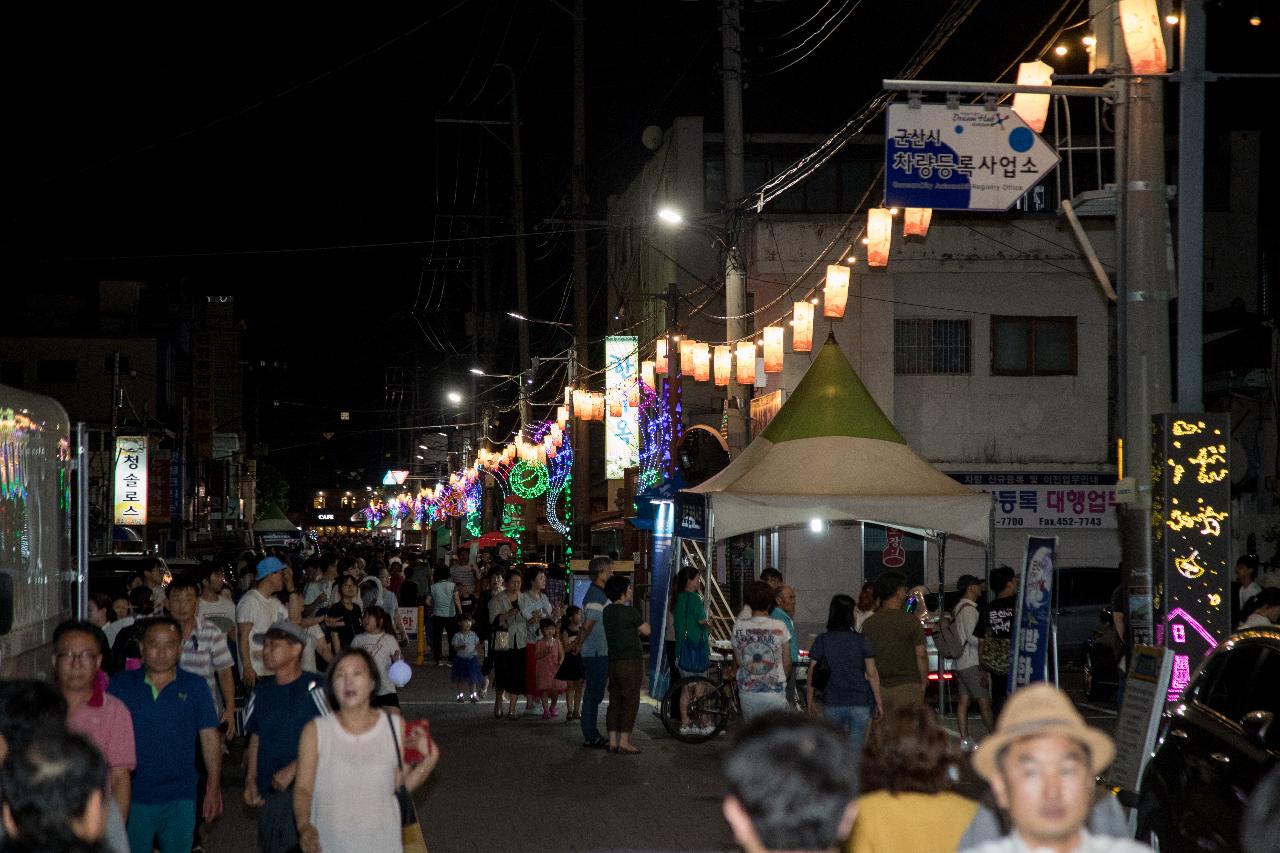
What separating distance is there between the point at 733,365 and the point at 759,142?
1313 centimetres

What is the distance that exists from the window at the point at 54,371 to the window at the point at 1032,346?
3703 cm

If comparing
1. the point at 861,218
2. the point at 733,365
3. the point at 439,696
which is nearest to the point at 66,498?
the point at 439,696

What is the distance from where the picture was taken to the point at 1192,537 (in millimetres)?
11375

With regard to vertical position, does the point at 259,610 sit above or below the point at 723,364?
below

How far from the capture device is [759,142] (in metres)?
35.3

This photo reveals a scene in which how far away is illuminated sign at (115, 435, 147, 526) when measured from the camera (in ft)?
125

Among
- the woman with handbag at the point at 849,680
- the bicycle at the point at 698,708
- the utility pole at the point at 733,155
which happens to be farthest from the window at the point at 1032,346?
the woman with handbag at the point at 849,680

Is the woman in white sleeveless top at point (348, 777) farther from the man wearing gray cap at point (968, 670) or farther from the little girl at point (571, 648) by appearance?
the little girl at point (571, 648)

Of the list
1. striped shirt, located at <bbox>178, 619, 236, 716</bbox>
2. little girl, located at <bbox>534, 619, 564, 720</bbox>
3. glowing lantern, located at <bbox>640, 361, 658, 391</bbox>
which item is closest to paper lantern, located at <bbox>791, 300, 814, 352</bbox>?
glowing lantern, located at <bbox>640, 361, 658, 391</bbox>

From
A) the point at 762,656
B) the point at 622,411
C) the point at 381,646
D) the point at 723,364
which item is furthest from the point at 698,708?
the point at 622,411

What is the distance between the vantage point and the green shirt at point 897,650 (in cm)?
1210

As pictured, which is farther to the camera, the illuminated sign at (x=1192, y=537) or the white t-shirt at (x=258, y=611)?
the white t-shirt at (x=258, y=611)

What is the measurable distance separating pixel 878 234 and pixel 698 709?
691 centimetres

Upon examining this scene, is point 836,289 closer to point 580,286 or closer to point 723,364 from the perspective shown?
point 723,364
